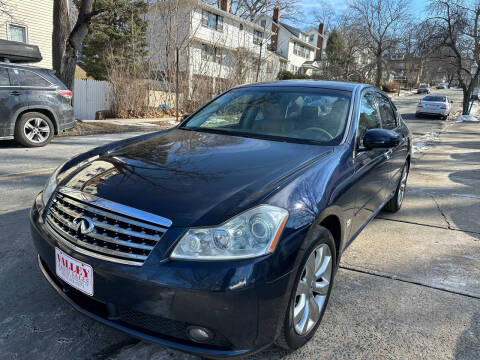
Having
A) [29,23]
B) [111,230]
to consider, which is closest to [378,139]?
[111,230]

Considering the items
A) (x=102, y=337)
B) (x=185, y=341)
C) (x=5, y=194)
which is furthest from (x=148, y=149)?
(x=5, y=194)

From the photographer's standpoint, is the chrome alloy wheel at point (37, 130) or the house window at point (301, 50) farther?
the house window at point (301, 50)

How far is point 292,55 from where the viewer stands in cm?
5203

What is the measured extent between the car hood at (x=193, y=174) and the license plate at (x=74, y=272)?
1.16 feet

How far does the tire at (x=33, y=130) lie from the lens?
7680 mm

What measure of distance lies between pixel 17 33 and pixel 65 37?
293 inches

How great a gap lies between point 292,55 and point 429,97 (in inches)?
1213

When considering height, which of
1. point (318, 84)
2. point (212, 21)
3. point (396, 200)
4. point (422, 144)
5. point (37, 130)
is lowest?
point (396, 200)

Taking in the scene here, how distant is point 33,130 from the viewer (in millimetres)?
7891

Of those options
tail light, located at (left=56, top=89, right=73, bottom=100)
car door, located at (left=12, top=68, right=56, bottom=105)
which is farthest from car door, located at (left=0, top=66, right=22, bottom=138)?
tail light, located at (left=56, top=89, right=73, bottom=100)

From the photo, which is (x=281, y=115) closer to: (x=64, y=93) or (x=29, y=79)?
(x=29, y=79)

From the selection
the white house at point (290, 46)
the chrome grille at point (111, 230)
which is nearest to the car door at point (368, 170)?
the chrome grille at point (111, 230)

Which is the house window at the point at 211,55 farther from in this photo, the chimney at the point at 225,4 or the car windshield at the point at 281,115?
the chimney at the point at 225,4

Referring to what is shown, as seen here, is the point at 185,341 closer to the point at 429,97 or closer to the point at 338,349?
the point at 338,349
